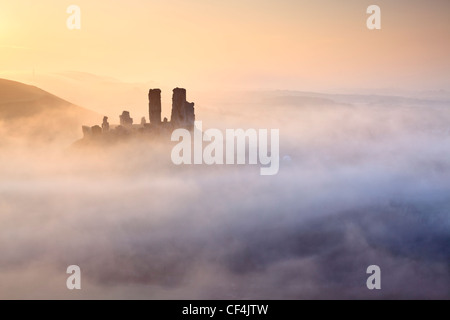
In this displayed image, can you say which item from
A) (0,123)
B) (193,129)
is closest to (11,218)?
(0,123)

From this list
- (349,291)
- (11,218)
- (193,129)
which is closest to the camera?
(193,129)

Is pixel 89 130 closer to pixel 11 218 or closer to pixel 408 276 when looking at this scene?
pixel 11 218

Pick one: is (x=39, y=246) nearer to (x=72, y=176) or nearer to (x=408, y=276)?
(x=72, y=176)

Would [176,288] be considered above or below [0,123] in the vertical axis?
below

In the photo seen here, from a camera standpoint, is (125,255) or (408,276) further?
(125,255)

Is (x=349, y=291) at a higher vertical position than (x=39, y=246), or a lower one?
lower

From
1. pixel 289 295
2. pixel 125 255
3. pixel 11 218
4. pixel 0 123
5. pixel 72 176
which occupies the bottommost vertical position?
pixel 289 295

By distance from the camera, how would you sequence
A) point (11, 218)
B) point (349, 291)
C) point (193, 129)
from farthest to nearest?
point (11, 218)
point (349, 291)
point (193, 129)

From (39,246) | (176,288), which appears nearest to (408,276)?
(176,288)

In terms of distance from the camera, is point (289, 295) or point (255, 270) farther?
point (255, 270)
